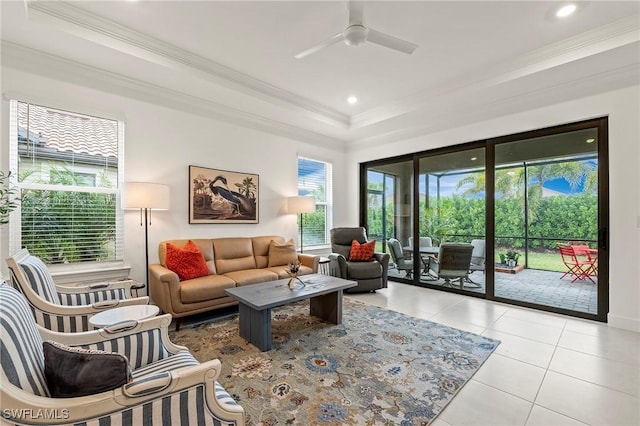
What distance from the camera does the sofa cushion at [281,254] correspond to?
4.35 meters

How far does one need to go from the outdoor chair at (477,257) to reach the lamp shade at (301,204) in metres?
2.68

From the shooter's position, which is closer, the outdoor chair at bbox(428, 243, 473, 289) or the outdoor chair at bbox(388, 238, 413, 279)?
the outdoor chair at bbox(428, 243, 473, 289)

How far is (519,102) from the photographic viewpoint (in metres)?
3.73

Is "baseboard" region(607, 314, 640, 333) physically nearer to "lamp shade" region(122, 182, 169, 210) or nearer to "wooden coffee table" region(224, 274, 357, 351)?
"wooden coffee table" region(224, 274, 357, 351)

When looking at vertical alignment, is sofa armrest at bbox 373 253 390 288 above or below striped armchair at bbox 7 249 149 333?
below

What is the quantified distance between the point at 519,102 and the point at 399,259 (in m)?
3.06

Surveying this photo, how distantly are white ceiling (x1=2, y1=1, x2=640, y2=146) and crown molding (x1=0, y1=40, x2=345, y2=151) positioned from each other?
0.01 meters

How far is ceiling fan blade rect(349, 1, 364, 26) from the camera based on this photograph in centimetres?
222

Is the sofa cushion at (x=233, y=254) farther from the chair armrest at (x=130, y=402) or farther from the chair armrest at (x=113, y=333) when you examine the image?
the chair armrest at (x=130, y=402)

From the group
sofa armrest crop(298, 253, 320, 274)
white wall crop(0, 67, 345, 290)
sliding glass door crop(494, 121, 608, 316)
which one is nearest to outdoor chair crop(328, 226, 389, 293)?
sofa armrest crop(298, 253, 320, 274)

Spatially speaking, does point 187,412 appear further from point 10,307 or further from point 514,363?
point 514,363

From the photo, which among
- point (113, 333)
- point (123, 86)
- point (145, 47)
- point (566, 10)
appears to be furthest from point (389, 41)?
point (123, 86)

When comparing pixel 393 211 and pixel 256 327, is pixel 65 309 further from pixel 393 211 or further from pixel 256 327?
pixel 393 211

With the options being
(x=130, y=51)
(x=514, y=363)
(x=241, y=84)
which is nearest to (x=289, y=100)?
(x=241, y=84)
